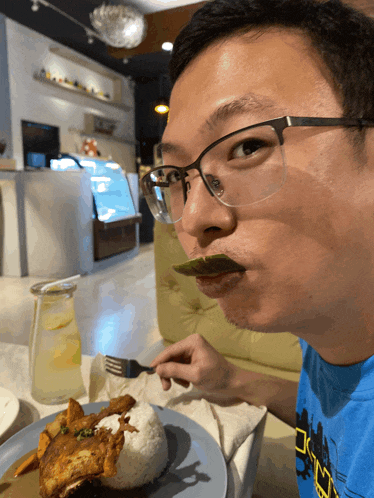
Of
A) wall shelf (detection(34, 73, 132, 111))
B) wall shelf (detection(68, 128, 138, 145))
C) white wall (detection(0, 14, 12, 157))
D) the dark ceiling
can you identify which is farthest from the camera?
wall shelf (detection(68, 128, 138, 145))

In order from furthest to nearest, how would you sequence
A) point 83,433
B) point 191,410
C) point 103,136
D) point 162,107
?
point 103,136 < point 162,107 < point 191,410 < point 83,433

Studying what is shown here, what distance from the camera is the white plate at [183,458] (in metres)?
0.53

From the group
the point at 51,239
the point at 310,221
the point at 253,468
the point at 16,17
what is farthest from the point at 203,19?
the point at 16,17

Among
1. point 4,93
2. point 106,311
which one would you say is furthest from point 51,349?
point 4,93

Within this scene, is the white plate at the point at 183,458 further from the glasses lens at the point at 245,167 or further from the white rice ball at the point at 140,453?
the glasses lens at the point at 245,167

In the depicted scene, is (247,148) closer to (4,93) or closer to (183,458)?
(183,458)

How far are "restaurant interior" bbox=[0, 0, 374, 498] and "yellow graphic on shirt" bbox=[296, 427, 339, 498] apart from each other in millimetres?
84

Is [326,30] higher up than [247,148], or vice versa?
[326,30]

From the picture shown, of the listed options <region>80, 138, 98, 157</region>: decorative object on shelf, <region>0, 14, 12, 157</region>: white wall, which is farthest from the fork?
<region>80, 138, 98, 157</region>: decorative object on shelf

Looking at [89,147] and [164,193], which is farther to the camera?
[89,147]

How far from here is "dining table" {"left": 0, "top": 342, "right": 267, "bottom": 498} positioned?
2.07ft

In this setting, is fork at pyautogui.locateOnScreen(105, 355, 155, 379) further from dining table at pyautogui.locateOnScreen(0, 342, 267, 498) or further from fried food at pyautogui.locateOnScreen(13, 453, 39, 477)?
fried food at pyautogui.locateOnScreen(13, 453, 39, 477)

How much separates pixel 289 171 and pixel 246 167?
0.06 meters

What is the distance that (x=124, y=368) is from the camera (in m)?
0.83
